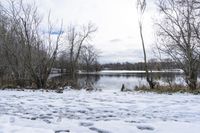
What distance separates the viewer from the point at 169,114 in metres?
7.35

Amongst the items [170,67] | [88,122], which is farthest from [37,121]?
[170,67]

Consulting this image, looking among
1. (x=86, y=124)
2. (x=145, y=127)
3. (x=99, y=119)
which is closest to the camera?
Result: (x=145, y=127)

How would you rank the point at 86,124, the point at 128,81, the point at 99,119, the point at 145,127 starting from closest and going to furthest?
the point at 145,127, the point at 86,124, the point at 99,119, the point at 128,81

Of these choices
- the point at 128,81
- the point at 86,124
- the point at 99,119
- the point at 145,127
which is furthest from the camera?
the point at 128,81

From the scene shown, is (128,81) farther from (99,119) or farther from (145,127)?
(145,127)

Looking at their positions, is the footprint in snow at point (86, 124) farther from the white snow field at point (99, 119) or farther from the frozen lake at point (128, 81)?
the frozen lake at point (128, 81)

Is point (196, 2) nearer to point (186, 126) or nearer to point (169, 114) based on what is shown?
point (169, 114)

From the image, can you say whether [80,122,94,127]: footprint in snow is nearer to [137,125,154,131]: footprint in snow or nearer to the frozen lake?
[137,125,154,131]: footprint in snow

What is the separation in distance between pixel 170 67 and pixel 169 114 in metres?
14.6

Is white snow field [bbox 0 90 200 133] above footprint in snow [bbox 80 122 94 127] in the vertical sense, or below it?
above

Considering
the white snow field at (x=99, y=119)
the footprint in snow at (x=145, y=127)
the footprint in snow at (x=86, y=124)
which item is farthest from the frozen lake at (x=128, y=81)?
the footprint in snow at (x=145, y=127)

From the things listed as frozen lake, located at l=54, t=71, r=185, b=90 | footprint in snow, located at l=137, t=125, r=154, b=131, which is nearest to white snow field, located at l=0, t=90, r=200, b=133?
footprint in snow, located at l=137, t=125, r=154, b=131

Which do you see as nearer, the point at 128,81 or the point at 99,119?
the point at 99,119

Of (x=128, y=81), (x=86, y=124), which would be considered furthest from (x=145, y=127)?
(x=128, y=81)
